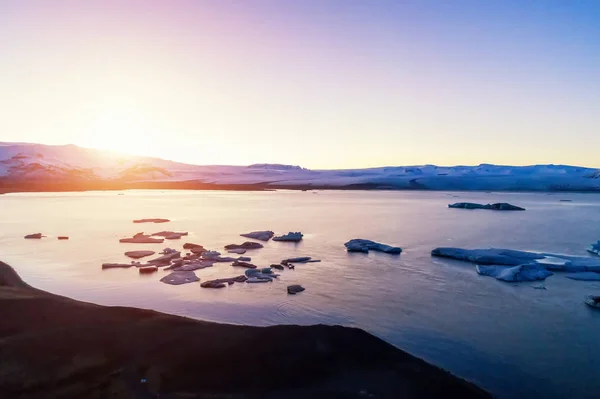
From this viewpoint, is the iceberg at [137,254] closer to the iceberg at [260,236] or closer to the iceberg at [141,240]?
the iceberg at [141,240]

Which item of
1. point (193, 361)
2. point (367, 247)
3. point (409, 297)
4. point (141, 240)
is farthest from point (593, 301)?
point (141, 240)

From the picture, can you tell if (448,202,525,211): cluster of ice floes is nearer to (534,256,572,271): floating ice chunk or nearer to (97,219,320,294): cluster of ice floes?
(534,256,572,271): floating ice chunk

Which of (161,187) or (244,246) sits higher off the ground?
(244,246)

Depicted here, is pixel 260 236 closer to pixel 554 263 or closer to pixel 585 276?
pixel 554 263

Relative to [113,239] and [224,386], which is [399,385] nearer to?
[224,386]

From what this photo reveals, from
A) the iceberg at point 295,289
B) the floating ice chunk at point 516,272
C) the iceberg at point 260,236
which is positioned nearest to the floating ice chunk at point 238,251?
the iceberg at point 260,236

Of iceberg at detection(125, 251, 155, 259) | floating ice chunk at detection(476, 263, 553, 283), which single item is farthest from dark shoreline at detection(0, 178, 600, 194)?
floating ice chunk at detection(476, 263, 553, 283)
